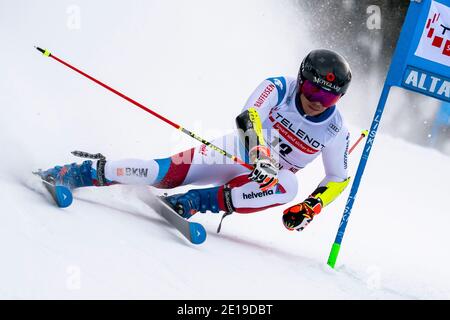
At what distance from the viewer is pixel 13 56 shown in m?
6.49

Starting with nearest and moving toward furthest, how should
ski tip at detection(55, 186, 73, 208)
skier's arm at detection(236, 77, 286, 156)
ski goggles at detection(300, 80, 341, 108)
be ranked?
1. ski tip at detection(55, 186, 73, 208)
2. skier's arm at detection(236, 77, 286, 156)
3. ski goggles at detection(300, 80, 341, 108)

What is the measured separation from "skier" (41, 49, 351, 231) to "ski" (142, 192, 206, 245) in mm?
76

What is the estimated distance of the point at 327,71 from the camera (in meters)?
3.50

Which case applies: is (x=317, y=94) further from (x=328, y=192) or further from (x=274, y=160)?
(x=328, y=192)

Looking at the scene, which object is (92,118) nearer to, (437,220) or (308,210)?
(308,210)

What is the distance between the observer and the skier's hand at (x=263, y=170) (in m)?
3.26

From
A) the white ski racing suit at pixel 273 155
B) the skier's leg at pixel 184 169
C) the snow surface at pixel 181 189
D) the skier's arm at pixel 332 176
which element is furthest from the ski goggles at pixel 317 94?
the snow surface at pixel 181 189

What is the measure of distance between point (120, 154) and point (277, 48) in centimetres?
483

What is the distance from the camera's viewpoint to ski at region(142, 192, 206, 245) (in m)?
3.24

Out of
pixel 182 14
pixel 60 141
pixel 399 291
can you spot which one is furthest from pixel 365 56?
pixel 399 291

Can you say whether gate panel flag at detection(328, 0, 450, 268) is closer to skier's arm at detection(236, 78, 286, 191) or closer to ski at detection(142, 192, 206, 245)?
skier's arm at detection(236, 78, 286, 191)

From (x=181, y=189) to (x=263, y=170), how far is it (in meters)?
1.67

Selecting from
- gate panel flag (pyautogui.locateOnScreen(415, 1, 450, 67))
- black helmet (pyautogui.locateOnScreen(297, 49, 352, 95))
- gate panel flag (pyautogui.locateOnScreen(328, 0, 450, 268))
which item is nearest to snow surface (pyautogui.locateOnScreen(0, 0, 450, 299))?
gate panel flag (pyautogui.locateOnScreen(328, 0, 450, 268))

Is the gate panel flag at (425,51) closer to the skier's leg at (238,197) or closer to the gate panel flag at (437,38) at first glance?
the gate panel flag at (437,38)
